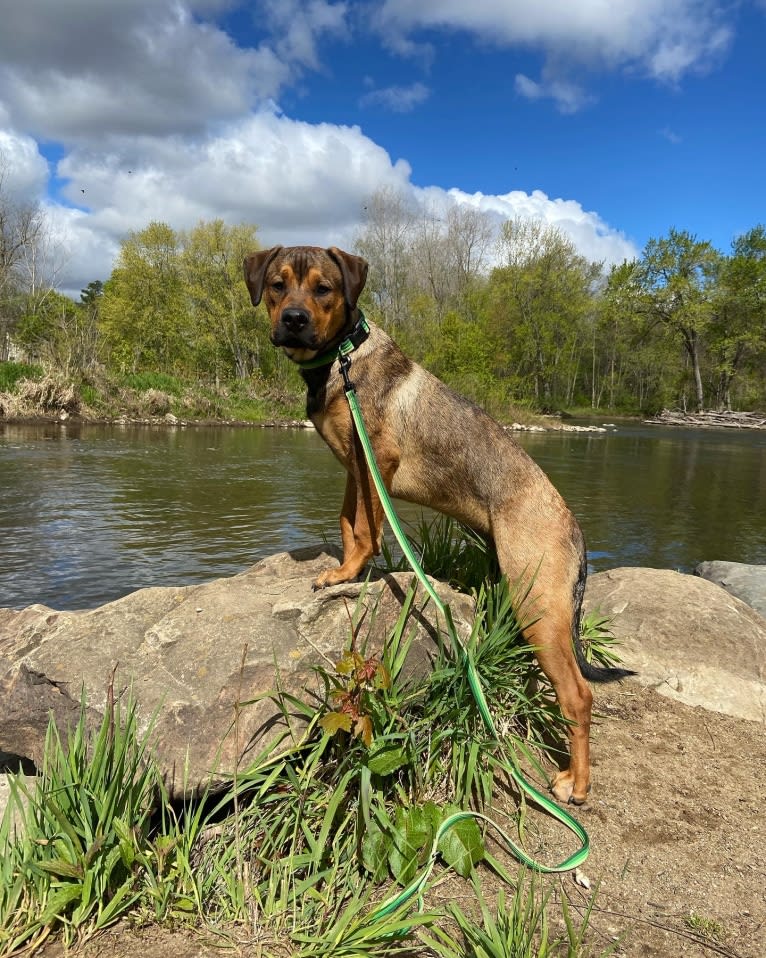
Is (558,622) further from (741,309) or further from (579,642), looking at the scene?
(741,309)

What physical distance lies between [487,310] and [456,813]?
64.2m

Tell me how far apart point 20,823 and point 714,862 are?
3.51 meters

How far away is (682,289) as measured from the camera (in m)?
61.9

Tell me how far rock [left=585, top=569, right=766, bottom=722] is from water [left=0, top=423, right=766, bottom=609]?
2995 millimetres

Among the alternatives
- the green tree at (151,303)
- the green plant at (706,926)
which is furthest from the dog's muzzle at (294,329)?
the green tree at (151,303)

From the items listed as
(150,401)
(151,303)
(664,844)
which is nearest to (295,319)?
(664,844)

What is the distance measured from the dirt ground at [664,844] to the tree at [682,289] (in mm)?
65577

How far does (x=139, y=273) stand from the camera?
57094mm

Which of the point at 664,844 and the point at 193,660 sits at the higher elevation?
the point at 193,660

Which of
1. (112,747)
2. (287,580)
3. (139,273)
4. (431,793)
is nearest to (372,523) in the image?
(287,580)

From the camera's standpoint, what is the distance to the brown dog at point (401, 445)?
12.9 feet

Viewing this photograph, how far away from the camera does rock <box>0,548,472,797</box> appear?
328cm

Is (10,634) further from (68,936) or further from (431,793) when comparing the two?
(431,793)

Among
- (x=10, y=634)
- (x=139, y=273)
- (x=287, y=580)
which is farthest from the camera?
(x=139, y=273)
